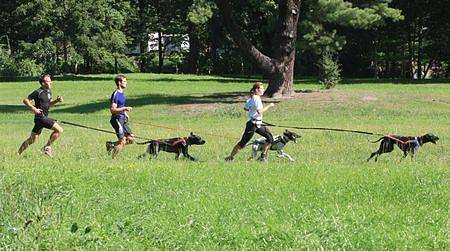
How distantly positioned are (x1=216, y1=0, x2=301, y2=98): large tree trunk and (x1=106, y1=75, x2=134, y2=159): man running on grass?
16.7 metres

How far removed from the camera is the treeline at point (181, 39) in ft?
161

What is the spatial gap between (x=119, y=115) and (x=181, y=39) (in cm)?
5558

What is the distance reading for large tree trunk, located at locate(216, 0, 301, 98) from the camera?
28.6 metres

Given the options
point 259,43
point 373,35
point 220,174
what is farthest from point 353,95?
point 259,43

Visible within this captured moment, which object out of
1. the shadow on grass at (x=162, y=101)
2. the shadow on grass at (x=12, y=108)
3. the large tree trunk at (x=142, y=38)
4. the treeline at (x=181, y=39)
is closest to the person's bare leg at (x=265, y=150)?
the shadow on grass at (x=162, y=101)

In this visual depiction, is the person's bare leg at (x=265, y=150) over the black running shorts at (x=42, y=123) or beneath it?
beneath

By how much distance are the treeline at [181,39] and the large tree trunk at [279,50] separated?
18.6 feet

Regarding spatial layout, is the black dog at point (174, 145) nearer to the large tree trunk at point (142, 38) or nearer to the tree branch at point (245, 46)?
the tree branch at point (245, 46)

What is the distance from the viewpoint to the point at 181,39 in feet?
221

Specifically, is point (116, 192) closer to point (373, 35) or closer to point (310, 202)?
point (310, 202)

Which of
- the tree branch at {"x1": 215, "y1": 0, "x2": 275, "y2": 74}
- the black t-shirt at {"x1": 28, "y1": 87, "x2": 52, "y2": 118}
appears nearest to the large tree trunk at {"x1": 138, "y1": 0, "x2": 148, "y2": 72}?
the tree branch at {"x1": 215, "y1": 0, "x2": 275, "y2": 74}

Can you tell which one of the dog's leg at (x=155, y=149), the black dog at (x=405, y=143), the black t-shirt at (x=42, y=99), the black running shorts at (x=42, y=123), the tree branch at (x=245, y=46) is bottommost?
the dog's leg at (x=155, y=149)

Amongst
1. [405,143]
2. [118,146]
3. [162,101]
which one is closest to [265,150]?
[405,143]

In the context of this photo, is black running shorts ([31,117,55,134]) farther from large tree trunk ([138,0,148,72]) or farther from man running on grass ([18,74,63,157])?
large tree trunk ([138,0,148,72])
